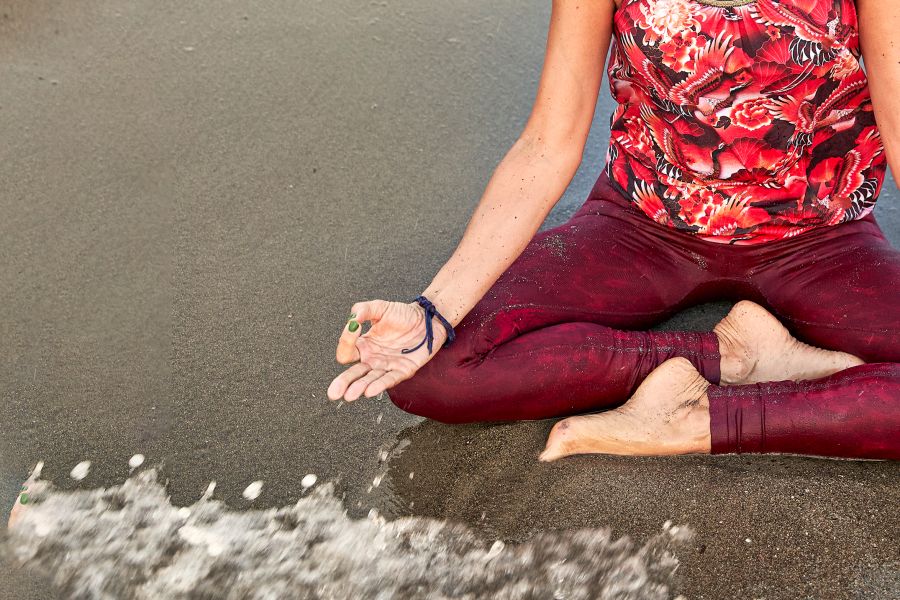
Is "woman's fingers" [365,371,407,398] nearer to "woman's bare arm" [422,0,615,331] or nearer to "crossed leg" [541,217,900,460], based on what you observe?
"woman's bare arm" [422,0,615,331]

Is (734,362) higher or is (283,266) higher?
(283,266)

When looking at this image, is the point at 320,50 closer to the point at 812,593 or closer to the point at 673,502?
the point at 673,502

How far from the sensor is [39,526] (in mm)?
1645

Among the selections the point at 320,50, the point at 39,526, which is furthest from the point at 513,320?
the point at 320,50

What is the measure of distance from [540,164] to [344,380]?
579mm

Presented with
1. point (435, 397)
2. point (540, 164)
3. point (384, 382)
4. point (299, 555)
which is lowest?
point (299, 555)

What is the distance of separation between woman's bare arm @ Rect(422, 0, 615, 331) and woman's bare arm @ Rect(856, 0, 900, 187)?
0.44 meters

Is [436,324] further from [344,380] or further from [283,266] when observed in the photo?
[283,266]

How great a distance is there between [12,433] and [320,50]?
5.34 feet

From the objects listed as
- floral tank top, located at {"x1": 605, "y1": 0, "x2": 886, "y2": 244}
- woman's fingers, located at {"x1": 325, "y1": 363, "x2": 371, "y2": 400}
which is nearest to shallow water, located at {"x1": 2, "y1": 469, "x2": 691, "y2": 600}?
woman's fingers, located at {"x1": 325, "y1": 363, "x2": 371, "y2": 400}

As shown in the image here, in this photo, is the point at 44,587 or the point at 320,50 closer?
the point at 44,587

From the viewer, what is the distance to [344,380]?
154 cm

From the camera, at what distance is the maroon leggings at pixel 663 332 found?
5.46 ft

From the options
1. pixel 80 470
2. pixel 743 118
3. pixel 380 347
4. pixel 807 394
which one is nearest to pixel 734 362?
pixel 807 394
